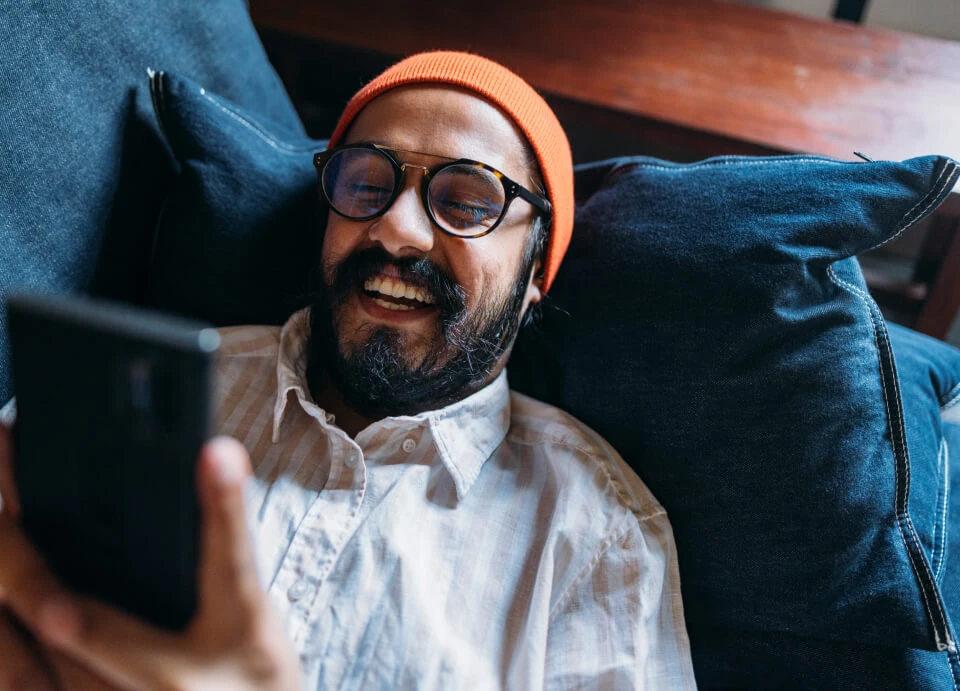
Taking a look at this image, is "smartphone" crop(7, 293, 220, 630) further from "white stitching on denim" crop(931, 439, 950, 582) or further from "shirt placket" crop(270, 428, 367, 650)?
"white stitching on denim" crop(931, 439, 950, 582)

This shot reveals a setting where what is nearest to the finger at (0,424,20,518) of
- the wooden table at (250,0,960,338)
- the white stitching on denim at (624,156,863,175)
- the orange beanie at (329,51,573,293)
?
the orange beanie at (329,51,573,293)

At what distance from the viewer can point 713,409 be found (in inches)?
40.5

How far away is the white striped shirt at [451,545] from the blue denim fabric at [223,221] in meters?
0.08

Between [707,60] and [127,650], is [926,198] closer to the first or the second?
[707,60]

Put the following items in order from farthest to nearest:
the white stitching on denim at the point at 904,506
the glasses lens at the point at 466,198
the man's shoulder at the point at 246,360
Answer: the man's shoulder at the point at 246,360 → the glasses lens at the point at 466,198 → the white stitching on denim at the point at 904,506

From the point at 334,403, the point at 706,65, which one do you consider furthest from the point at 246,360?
the point at 706,65

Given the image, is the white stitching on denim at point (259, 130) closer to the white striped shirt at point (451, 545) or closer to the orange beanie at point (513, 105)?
the orange beanie at point (513, 105)

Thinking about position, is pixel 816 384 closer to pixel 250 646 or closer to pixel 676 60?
pixel 250 646

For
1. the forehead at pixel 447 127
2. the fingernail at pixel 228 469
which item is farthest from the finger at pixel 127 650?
the forehead at pixel 447 127

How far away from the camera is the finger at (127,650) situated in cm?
53

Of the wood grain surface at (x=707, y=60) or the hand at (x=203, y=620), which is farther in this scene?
the wood grain surface at (x=707, y=60)

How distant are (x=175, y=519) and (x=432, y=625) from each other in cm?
50

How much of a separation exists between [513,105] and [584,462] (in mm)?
559

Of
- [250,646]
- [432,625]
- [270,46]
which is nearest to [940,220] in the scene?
[432,625]
